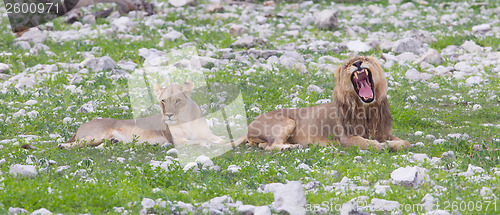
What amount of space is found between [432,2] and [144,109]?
16466 millimetres

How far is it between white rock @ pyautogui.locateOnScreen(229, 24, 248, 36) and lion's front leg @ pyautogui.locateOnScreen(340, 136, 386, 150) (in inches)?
397

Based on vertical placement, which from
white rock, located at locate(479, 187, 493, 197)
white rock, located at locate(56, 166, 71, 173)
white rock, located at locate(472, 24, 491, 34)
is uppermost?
white rock, located at locate(479, 187, 493, 197)

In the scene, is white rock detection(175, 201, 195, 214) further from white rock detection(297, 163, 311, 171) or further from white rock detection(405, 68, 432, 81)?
white rock detection(405, 68, 432, 81)

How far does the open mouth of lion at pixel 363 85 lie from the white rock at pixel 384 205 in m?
3.44

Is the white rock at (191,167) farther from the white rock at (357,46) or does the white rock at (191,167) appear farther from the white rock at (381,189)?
the white rock at (357,46)

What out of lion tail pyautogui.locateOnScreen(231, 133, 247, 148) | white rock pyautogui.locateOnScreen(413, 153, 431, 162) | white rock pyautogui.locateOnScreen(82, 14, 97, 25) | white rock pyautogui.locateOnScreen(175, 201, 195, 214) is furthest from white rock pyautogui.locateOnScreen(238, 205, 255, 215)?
white rock pyautogui.locateOnScreen(82, 14, 97, 25)

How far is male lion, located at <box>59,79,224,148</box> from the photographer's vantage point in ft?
35.9

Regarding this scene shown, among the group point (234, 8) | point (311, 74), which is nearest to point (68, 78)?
point (311, 74)

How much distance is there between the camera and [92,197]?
22.7ft

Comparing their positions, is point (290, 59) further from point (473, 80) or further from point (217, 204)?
point (217, 204)

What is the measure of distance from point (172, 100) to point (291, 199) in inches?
182

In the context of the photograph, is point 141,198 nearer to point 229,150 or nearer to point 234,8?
point 229,150

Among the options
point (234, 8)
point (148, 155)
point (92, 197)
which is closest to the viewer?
point (92, 197)

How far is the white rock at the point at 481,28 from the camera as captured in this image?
20.0 m
